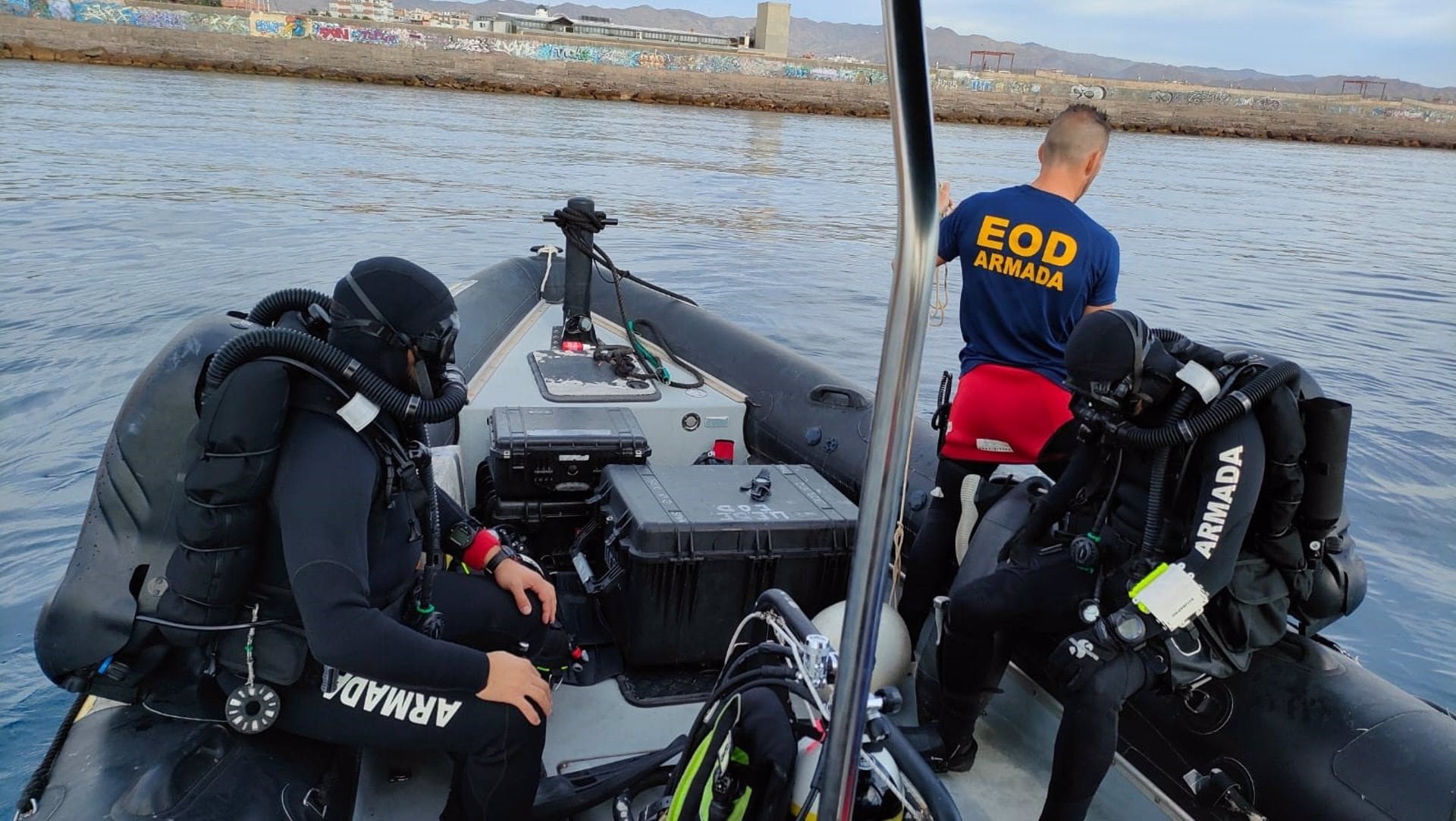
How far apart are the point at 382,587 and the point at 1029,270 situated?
1649 mm

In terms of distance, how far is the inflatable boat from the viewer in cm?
122

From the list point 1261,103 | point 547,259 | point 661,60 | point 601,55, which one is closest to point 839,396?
point 547,259

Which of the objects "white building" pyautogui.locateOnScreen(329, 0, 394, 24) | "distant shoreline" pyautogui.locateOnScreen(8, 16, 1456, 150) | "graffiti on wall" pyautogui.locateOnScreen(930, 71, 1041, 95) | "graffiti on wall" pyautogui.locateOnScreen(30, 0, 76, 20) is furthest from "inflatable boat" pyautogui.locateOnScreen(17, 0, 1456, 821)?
"white building" pyautogui.locateOnScreen(329, 0, 394, 24)

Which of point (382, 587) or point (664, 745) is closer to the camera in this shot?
point (382, 587)

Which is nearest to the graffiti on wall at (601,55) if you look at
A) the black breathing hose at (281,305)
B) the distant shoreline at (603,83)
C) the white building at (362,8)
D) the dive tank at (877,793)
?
the distant shoreline at (603,83)

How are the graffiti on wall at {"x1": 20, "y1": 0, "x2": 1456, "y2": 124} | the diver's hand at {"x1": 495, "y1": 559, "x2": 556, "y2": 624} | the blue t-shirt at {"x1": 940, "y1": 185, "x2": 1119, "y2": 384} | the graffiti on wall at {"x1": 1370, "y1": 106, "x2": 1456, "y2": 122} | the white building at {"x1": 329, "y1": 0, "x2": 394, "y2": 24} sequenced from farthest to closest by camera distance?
the white building at {"x1": 329, "y1": 0, "x2": 394, "y2": 24} < the graffiti on wall at {"x1": 1370, "y1": 106, "x2": 1456, "y2": 122} < the graffiti on wall at {"x1": 20, "y1": 0, "x2": 1456, "y2": 124} < the blue t-shirt at {"x1": 940, "y1": 185, "x2": 1119, "y2": 384} < the diver's hand at {"x1": 495, "y1": 559, "x2": 556, "y2": 624}

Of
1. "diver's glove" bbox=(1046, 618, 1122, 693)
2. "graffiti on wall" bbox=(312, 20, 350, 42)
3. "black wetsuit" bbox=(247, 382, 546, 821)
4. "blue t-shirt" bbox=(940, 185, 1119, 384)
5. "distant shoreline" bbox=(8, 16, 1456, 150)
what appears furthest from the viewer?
"graffiti on wall" bbox=(312, 20, 350, 42)

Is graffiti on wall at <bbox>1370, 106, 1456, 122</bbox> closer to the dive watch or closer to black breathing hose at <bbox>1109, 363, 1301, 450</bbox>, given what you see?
black breathing hose at <bbox>1109, 363, 1301, 450</bbox>

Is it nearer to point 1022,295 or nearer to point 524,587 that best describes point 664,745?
point 524,587

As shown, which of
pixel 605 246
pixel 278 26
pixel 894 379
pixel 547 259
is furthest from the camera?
pixel 278 26

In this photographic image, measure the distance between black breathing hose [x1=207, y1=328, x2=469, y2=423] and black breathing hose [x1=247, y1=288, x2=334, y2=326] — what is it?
21 centimetres

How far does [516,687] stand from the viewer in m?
1.68

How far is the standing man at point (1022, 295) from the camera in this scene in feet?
7.60

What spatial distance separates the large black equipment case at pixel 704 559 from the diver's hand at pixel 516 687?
0.60m
